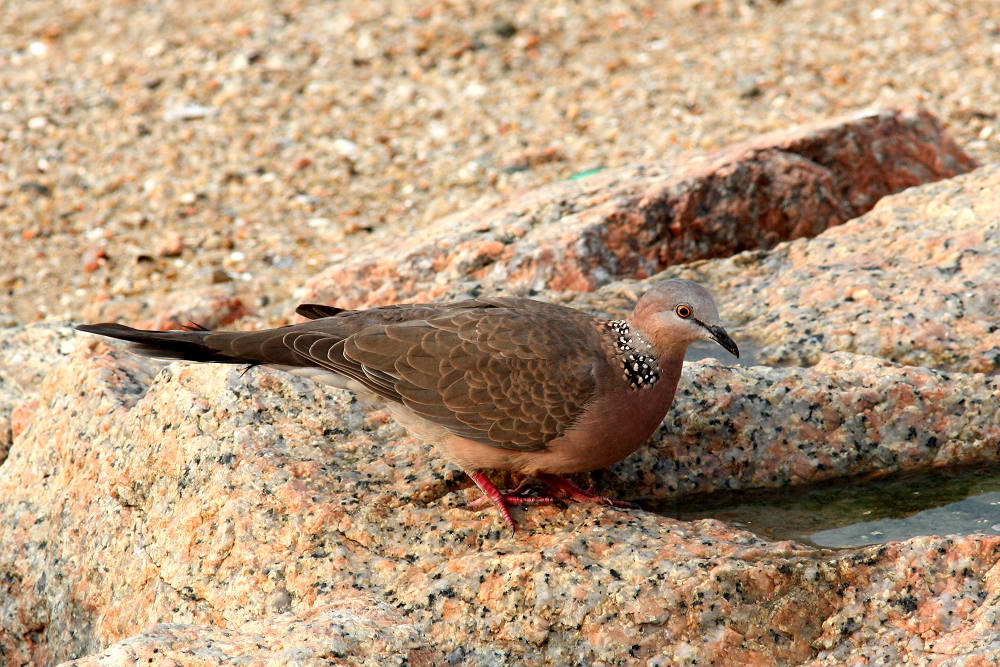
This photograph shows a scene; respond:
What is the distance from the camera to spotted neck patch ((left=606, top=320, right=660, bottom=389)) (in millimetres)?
3957

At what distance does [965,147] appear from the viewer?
330 inches

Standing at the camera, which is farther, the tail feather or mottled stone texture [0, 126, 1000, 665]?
the tail feather

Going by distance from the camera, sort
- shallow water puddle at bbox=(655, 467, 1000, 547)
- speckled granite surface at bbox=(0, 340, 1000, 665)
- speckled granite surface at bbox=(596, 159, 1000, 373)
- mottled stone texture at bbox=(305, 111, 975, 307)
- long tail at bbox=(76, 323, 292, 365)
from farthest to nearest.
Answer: mottled stone texture at bbox=(305, 111, 975, 307) → speckled granite surface at bbox=(596, 159, 1000, 373) → long tail at bbox=(76, 323, 292, 365) → shallow water puddle at bbox=(655, 467, 1000, 547) → speckled granite surface at bbox=(0, 340, 1000, 665)

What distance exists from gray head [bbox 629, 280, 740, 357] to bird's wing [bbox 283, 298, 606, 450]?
8.6 inches

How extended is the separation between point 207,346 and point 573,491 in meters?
1.46

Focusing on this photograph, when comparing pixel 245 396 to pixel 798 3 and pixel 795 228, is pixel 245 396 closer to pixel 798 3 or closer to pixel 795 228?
pixel 795 228

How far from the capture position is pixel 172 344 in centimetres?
411

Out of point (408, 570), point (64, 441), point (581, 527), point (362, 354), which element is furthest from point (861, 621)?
point (64, 441)

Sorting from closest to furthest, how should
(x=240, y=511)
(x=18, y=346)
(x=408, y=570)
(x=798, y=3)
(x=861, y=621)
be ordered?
(x=861, y=621) < (x=408, y=570) < (x=240, y=511) < (x=18, y=346) < (x=798, y=3)

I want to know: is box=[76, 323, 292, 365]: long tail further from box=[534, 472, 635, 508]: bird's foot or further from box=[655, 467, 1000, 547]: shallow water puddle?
box=[655, 467, 1000, 547]: shallow water puddle

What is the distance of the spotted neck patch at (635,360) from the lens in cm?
396

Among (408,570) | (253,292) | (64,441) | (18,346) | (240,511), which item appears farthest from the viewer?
(253,292)

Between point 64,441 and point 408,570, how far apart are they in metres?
1.87

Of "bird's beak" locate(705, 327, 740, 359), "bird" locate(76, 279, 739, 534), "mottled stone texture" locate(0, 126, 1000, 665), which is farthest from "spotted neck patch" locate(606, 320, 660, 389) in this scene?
"mottled stone texture" locate(0, 126, 1000, 665)
